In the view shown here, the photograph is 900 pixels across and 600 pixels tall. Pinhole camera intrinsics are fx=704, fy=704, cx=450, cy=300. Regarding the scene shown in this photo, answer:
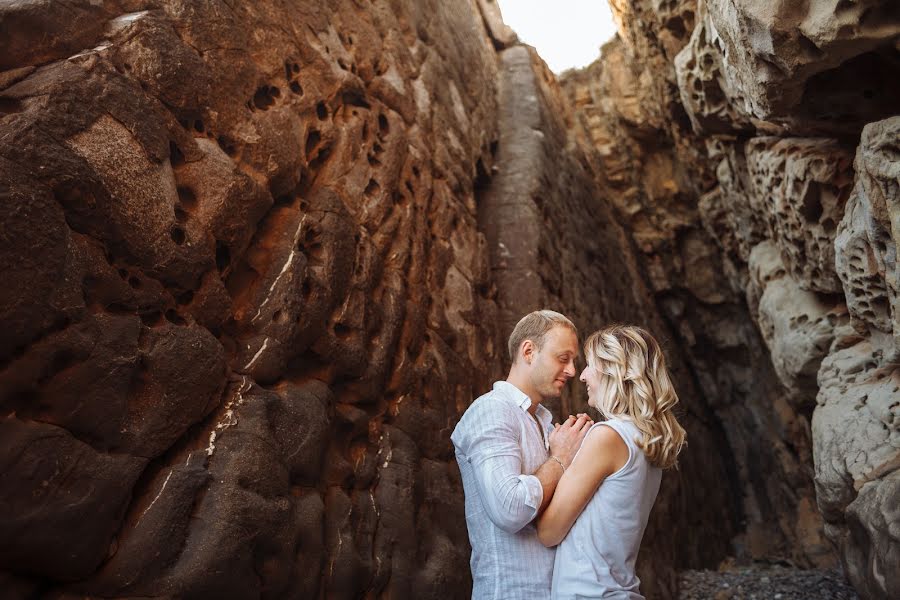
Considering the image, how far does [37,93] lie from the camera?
297cm

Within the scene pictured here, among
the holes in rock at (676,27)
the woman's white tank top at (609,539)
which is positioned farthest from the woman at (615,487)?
the holes in rock at (676,27)

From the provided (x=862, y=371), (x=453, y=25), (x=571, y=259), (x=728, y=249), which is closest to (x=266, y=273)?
→ (x=862, y=371)

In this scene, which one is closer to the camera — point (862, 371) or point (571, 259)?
point (862, 371)

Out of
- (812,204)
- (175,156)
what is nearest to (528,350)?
(175,156)

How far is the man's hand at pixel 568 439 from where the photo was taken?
255 cm

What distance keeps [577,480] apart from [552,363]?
0.61 m

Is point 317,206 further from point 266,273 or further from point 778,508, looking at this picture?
point 778,508

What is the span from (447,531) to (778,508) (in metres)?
9.25

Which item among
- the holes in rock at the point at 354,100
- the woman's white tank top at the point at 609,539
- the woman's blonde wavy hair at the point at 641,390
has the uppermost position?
the holes in rock at the point at 354,100

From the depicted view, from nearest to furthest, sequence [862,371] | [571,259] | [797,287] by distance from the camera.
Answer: [862,371] → [797,287] → [571,259]

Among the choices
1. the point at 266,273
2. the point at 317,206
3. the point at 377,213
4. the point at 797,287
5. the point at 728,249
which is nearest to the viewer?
the point at 266,273

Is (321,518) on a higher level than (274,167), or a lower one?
lower

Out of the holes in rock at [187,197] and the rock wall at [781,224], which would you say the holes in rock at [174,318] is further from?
Answer: the rock wall at [781,224]

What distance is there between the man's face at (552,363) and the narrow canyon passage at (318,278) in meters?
1.45
